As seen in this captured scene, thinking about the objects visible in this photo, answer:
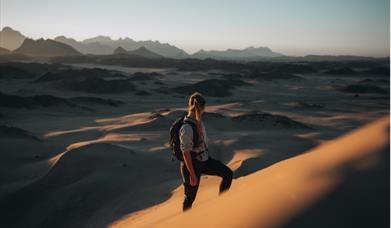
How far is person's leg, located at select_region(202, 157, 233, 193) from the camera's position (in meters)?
4.53

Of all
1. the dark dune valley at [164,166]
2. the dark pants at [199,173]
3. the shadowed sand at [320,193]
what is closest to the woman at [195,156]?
the dark pants at [199,173]

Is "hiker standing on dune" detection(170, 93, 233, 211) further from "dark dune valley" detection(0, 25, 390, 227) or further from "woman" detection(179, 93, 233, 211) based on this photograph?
"dark dune valley" detection(0, 25, 390, 227)

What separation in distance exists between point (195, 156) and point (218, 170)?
38 centimetres

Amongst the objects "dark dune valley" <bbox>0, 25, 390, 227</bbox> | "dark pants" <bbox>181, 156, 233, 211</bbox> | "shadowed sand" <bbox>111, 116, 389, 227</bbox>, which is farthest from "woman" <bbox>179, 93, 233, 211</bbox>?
"shadowed sand" <bbox>111, 116, 389, 227</bbox>

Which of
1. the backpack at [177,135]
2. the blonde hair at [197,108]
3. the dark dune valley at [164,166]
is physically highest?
the blonde hair at [197,108]

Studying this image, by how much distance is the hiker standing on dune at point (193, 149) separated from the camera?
166 inches

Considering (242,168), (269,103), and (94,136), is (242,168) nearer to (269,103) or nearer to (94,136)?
(94,136)

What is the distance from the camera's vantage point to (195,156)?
437 cm

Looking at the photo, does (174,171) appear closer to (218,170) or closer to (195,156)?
(218,170)

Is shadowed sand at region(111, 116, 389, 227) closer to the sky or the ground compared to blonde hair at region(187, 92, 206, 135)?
closer to the ground

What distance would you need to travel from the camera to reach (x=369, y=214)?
2.36m

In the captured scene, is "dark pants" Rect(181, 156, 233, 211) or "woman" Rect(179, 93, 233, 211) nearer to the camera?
"woman" Rect(179, 93, 233, 211)

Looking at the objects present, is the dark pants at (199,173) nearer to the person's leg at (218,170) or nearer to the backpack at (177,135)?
the person's leg at (218,170)

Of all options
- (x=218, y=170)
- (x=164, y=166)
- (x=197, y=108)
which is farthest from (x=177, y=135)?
(x=164, y=166)
